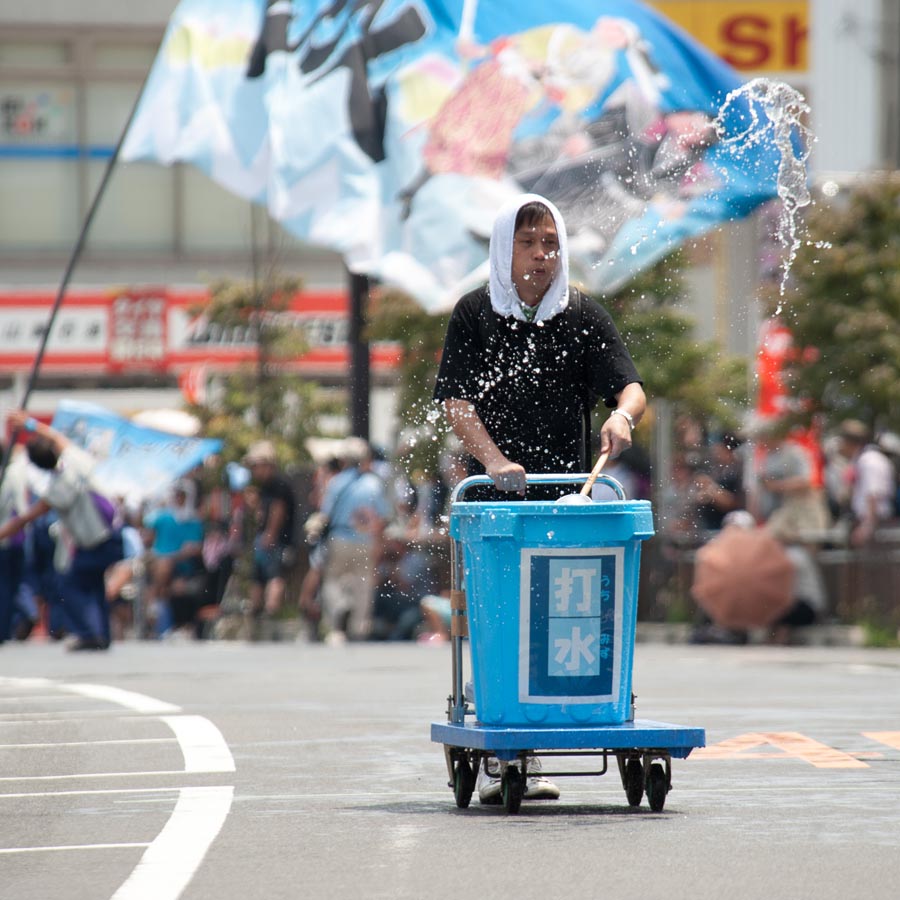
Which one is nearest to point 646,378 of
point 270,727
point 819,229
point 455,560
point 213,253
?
point 819,229

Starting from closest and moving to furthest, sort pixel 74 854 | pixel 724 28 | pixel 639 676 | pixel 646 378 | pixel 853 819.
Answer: pixel 74 854 < pixel 853 819 < pixel 639 676 < pixel 646 378 < pixel 724 28

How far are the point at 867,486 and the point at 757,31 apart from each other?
2307 cm

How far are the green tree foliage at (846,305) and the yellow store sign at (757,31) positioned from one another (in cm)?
1611

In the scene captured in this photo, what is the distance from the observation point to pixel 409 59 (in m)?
23.8

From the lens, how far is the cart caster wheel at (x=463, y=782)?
8.00 meters

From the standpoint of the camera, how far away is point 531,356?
834 centimetres

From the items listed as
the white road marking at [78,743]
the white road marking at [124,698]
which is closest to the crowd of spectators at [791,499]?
the white road marking at [124,698]

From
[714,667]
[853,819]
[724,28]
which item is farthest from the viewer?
[724,28]

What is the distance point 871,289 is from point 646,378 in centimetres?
693

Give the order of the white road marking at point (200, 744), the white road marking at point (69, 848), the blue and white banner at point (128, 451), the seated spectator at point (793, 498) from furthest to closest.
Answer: the blue and white banner at point (128, 451)
the seated spectator at point (793, 498)
the white road marking at point (200, 744)
the white road marking at point (69, 848)

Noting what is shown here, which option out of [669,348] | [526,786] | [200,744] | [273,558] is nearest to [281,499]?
[273,558]

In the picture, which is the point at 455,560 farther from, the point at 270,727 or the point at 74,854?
the point at 270,727

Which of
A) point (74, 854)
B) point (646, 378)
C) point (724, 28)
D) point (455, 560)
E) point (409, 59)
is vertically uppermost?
point (724, 28)

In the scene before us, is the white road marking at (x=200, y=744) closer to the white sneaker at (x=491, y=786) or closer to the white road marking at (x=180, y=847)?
the white road marking at (x=180, y=847)
